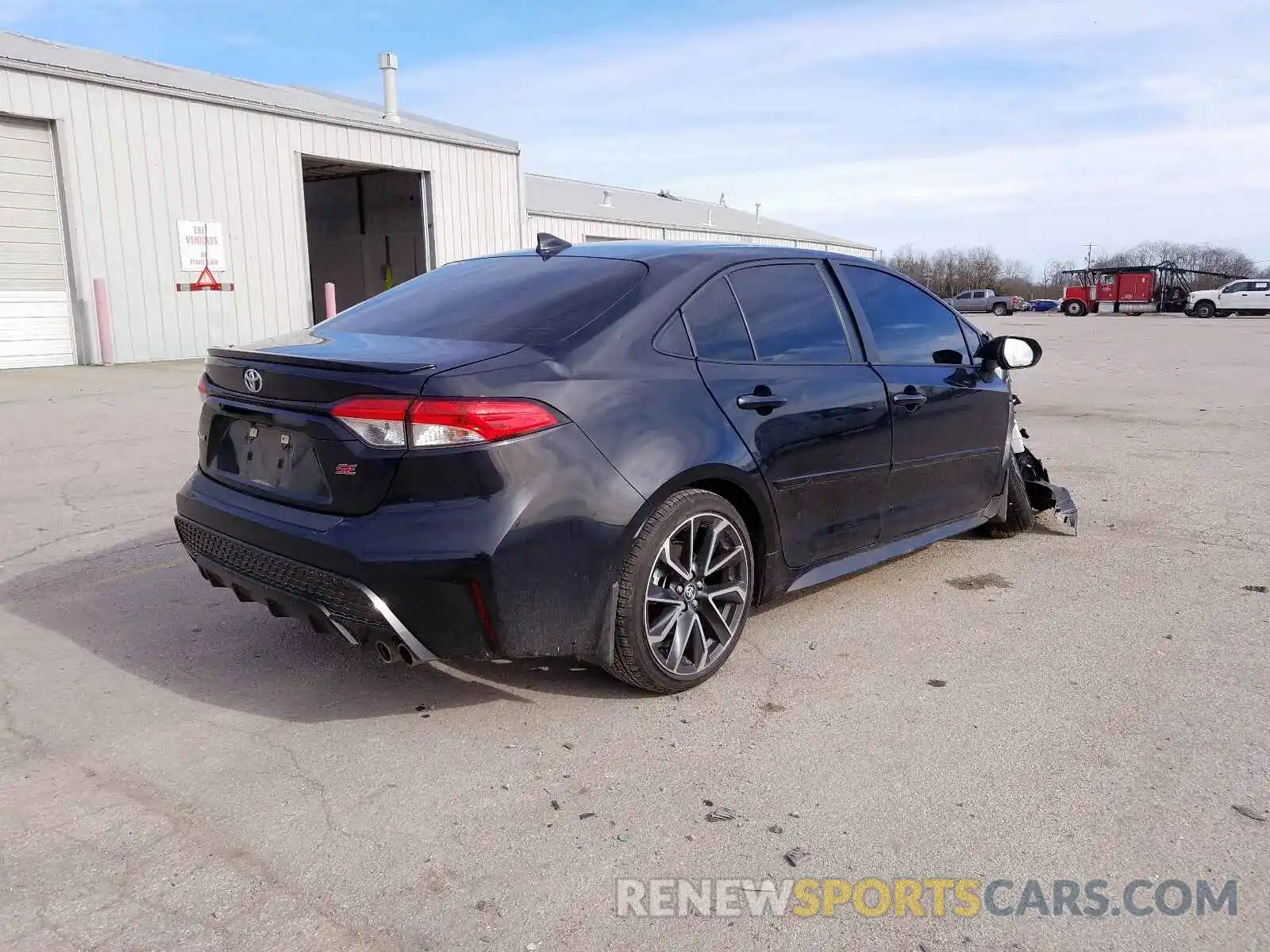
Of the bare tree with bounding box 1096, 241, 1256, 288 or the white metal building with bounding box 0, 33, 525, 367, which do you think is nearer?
the white metal building with bounding box 0, 33, 525, 367

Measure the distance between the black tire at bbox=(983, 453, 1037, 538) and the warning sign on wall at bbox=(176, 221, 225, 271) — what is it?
14.5 metres

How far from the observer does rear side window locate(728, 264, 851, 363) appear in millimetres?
3828

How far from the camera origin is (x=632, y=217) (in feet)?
98.9

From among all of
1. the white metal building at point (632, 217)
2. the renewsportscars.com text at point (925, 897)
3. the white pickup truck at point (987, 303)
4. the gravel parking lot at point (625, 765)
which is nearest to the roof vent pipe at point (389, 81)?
the white metal building at point (632, 217)

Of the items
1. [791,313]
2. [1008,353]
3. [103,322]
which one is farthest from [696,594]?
[103,322]

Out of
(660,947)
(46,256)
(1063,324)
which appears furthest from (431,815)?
(1063,324)

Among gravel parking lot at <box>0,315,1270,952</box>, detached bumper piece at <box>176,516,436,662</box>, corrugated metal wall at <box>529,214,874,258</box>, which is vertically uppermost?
corrugated metal wall at <box>529,214,874,258</box>

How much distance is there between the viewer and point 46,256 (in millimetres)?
14422

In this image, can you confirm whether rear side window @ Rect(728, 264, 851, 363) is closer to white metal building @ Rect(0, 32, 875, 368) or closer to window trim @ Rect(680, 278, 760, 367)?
window trim @ Rect(680, 278, 760, 367)

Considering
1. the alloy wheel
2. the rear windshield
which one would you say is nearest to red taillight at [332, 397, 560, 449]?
the rear windshield

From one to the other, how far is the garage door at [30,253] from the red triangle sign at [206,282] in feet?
6.71

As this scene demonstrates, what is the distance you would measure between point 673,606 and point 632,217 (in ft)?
91.9

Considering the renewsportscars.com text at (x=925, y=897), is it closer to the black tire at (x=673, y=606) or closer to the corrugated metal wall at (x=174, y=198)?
the black tire at (x=673, y=606)

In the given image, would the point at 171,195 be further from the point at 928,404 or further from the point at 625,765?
the point at 625,765
